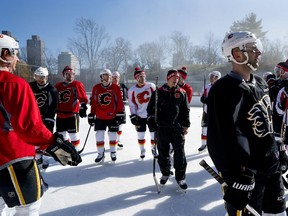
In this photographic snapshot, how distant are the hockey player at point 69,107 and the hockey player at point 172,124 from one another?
7.50ft

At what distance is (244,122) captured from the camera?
1837 millimetres

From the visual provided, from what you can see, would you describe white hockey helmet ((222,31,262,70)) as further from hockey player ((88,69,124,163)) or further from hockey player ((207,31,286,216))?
hockey player ((88,69,124,163))

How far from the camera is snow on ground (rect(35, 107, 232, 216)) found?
3264 mm

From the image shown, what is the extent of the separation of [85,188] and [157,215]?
54.6 inches

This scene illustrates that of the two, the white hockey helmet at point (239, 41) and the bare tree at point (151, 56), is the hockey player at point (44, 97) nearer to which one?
the white hockey helmet at point (239, 41)

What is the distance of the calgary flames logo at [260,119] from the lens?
6.05ft

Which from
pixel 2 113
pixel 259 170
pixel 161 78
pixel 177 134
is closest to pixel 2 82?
pixel 2 113

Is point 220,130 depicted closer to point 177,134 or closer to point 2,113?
point 2,113

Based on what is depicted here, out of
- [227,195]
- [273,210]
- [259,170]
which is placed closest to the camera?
[227,195]

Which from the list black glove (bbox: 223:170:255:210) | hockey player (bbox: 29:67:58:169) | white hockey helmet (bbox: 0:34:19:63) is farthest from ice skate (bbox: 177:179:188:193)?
white hockey helmet (bbox: 0:34:19:63)

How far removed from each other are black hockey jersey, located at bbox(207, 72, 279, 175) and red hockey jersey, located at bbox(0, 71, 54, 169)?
1.20 metres

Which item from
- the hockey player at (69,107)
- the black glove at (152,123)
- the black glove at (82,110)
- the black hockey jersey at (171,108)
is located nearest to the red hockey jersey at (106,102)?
the black glove at (82,110)

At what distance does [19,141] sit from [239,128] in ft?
5.18

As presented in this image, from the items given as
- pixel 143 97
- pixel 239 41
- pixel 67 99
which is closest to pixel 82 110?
pixel 67 99
